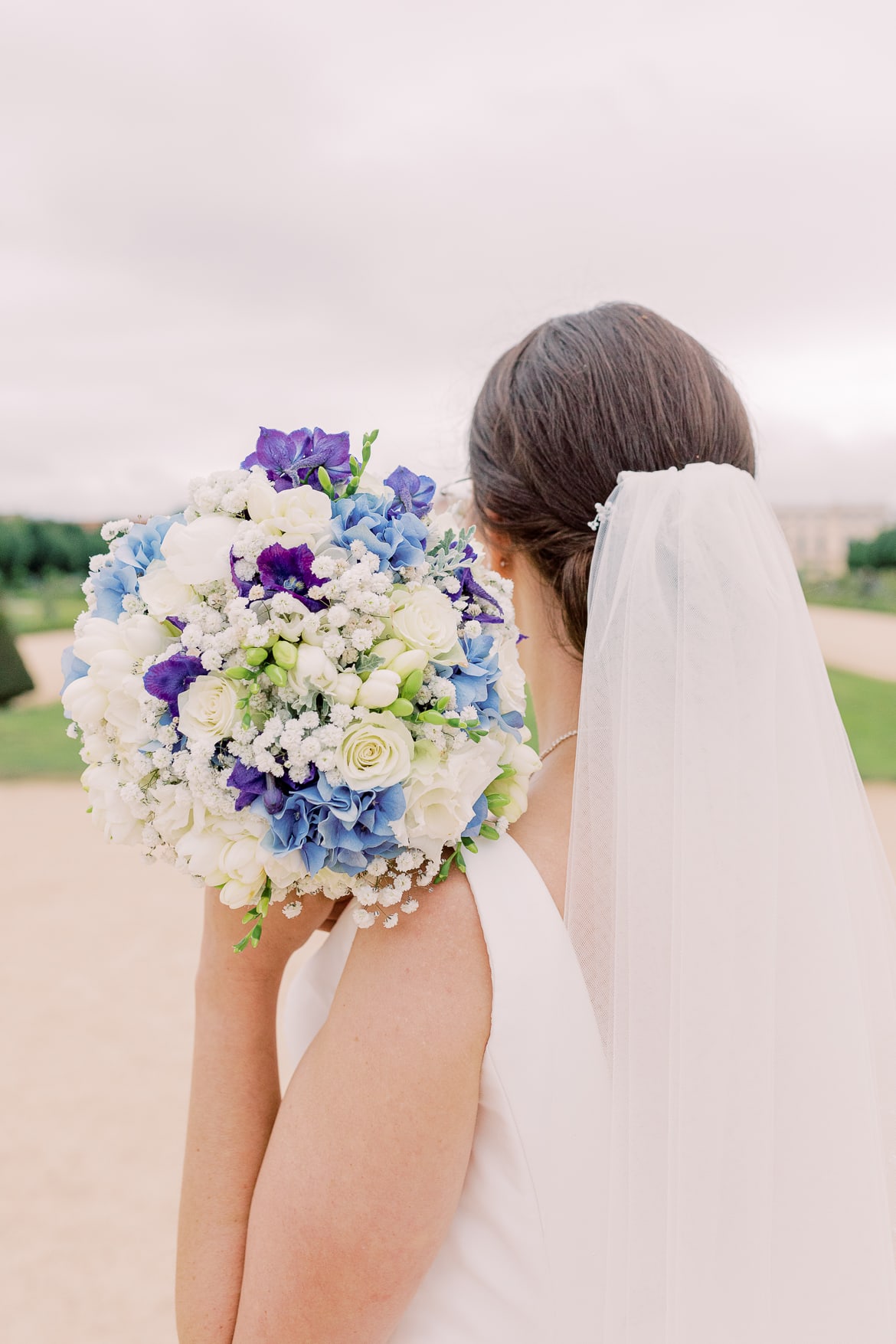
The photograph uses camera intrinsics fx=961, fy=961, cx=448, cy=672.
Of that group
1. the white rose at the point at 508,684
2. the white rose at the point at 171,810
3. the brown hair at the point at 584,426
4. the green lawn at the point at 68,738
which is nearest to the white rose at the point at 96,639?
the white rose at the point at 171,810

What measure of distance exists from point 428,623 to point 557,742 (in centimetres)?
63

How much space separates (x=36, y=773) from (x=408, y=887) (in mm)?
12588

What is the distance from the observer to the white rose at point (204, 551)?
1.42m

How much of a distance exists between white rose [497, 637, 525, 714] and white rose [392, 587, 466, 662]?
98 mm

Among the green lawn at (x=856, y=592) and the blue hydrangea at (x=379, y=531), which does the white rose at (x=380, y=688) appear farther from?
the green lawn at (x=856, y=592)

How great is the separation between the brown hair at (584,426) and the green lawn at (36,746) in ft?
35.1

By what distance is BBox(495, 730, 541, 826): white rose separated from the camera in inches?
60.1

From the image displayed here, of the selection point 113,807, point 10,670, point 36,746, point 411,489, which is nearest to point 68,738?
point 36,746

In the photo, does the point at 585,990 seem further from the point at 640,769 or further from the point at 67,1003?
the point at 67,1003

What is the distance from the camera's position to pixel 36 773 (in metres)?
12.8

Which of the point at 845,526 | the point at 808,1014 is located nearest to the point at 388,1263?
the point at 808,1014

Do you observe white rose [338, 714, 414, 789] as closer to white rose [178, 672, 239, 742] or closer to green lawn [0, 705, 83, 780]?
white rose [178, 672, 239, 742]

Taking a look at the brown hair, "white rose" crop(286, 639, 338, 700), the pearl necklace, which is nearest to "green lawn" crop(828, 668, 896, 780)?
the pearl necklace

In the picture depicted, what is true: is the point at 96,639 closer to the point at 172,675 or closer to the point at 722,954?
the point at 172,675
